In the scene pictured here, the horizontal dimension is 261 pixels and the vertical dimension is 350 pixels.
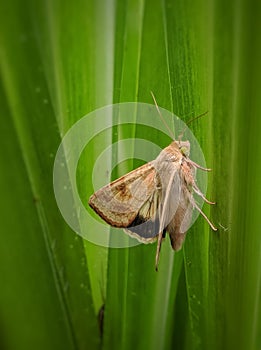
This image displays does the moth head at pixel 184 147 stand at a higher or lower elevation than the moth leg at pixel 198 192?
higher

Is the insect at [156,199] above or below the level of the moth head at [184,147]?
below

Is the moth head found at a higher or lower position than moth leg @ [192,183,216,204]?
higher

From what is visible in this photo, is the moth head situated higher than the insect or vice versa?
the moth head

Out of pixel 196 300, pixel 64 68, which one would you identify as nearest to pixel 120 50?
pixel 64 68
